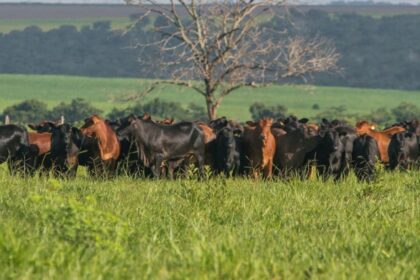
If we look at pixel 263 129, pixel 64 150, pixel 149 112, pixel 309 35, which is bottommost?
pixel 149 112

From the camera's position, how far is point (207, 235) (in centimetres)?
958

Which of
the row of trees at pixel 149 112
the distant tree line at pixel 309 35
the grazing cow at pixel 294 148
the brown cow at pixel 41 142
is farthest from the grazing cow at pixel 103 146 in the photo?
the distant tree line at pixel 309 35

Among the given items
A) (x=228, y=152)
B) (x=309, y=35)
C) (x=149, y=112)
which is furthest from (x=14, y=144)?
(x=309, y=35)

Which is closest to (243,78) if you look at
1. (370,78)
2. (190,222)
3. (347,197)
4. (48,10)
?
(347,197)

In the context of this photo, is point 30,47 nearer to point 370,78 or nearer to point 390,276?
point 370,78

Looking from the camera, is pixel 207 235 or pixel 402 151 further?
pixel 402 151

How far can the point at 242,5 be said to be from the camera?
4016 centimetres

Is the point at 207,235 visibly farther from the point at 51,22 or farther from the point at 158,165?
the point at 51,22

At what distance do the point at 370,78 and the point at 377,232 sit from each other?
445ft

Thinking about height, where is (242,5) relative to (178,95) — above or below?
above

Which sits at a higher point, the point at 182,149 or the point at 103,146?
the point at 103,146

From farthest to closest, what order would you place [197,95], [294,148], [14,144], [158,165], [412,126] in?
[197,95] → [412,126] → [294,148] → [158,165] → [14,144]

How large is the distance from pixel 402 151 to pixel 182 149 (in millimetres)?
4069

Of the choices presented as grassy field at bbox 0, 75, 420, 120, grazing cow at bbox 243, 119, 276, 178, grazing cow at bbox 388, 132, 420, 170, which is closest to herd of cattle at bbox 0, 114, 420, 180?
grazing cow at bbox 243, 119, 276, 178
